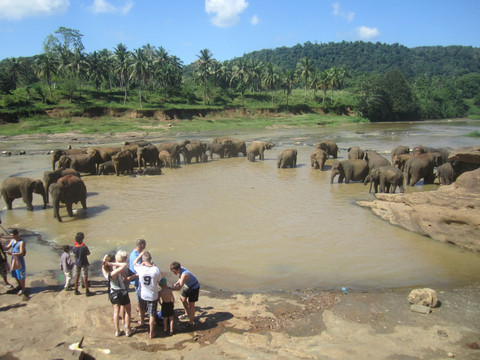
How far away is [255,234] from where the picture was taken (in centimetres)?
1191

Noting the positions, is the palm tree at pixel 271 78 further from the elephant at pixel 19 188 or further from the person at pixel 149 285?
the person at pixel 149 285

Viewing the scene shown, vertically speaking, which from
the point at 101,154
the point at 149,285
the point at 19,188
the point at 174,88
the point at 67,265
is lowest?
the point at 67,265

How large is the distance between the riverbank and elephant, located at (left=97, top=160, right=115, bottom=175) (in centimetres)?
1355

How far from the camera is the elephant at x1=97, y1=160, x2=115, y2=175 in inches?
840

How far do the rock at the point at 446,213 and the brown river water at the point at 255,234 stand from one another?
30cm

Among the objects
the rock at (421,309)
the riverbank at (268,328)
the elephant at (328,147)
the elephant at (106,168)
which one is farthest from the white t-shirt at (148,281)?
the elephant at (328,147)

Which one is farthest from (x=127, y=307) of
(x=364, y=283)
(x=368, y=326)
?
(x=364, y=283)

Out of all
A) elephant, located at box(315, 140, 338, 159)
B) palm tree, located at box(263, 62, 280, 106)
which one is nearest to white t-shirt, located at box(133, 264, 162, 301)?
elephant, located at box(315, 140, 338, 159)

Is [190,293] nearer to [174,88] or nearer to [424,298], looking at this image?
[424,298]

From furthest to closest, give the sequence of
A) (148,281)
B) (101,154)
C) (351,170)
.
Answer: (101,154)
(351,170)
(148,281)

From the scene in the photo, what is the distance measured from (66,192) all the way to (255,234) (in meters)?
6.71

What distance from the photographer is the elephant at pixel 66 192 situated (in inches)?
516

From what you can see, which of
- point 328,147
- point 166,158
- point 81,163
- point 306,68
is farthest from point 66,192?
point 306,68

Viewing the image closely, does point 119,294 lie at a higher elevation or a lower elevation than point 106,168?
lower
